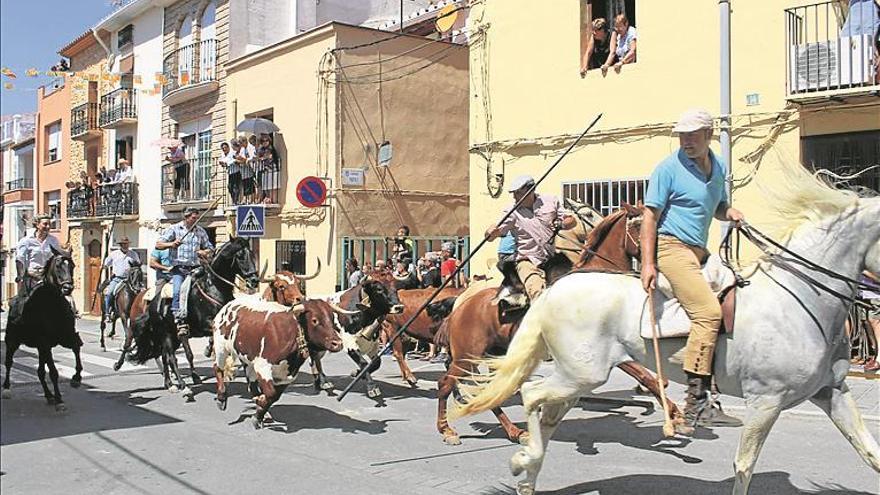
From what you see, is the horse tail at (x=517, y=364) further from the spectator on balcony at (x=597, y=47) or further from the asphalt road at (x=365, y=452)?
the spectator on balcony at (x=597, y=47)

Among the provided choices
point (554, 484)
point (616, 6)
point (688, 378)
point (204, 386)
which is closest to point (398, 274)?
point (204, 386)

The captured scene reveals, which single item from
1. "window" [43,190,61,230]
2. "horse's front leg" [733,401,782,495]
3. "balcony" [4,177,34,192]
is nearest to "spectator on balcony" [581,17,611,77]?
"horse's front leg" [733,401,782,495]

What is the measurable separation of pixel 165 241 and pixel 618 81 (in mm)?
8066

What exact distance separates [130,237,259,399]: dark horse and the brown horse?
12.3 feet

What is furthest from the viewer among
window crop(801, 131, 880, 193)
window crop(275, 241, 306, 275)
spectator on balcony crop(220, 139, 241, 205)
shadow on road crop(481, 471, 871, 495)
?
spectator on balcony crop(220, 139, 241, 205)

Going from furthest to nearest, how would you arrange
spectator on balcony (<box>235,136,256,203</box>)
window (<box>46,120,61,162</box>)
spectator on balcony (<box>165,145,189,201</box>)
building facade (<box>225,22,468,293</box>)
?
1. window (<box>46,120,61,162</box>)
2. spectator on balcony (<box>165,145,189,201</box>)
3. spectator on balcony (<box>235,136,256,203</box>)
4. building facade (<box>225,22,468,293</box>)

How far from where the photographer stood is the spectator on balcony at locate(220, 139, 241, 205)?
2173cm

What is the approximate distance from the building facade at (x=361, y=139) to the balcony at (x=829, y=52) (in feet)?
31.2

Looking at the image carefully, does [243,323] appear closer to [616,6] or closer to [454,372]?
[454,372]

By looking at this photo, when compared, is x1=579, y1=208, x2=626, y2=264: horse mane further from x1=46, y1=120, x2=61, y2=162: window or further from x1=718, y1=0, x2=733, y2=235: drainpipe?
x1=46, y1=120, x2=61, y2=162: window

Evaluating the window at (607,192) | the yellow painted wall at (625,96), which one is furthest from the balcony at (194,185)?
the window at (607,192)

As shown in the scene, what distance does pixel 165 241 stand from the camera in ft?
38.0

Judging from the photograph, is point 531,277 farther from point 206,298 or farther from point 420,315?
point 206,298

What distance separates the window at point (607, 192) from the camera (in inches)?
540
